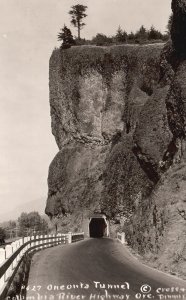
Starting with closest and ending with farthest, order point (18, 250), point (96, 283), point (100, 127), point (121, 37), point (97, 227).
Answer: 1. point (96, 283)
2. point (18, 250)
3. point (97, 227)
4. point (100, 127)
5. point (121, 37)

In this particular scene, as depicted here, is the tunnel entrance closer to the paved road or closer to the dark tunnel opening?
the dark tunnel opening

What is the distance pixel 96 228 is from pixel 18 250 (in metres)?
62.9

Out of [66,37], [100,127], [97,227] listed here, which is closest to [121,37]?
[66,37]

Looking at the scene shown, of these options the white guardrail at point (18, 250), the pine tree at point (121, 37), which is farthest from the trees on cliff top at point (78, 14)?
the white guardrail at point (18, 250)

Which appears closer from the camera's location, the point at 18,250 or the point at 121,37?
the point at 18,250

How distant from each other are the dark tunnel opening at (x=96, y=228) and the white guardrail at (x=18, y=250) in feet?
65.5

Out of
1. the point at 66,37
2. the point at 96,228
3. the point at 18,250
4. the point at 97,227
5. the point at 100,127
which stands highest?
the point at 66,37

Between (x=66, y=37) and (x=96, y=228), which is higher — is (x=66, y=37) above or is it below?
above

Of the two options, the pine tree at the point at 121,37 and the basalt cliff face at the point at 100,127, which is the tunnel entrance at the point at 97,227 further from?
the pine tree at the point at 121,37

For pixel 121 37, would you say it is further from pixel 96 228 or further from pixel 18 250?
pixel 18 250

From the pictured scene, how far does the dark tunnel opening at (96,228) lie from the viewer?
78650mm

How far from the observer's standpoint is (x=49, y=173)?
84812 millimetres

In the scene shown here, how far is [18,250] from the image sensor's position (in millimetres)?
19031

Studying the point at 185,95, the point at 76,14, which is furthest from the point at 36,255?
the point at 76,14
